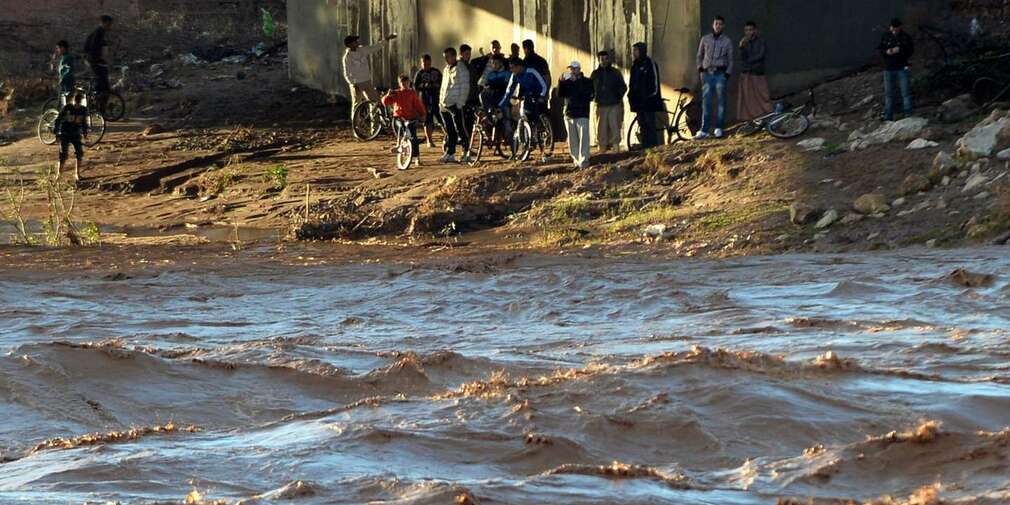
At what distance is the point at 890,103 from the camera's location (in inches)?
636

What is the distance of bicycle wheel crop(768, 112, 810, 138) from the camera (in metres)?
16.5

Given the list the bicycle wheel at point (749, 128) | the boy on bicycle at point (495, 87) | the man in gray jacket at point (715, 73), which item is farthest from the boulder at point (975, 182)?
the boy on bicycle at point (495, 87)

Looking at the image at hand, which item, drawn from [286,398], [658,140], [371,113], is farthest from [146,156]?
[286,398]

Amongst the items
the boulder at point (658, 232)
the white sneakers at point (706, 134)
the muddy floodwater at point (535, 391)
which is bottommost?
the boulder at point (658, 232)

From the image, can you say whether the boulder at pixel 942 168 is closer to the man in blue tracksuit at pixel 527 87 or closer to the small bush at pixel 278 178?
the man in blue tracksuit at pixel 527 87

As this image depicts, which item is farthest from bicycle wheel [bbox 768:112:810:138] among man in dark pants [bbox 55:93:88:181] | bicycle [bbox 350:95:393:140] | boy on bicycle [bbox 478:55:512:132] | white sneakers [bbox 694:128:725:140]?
man in dark pants [bbox 55:93:88:181]

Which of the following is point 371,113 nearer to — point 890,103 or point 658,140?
point 658,140

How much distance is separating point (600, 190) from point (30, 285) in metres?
6.74

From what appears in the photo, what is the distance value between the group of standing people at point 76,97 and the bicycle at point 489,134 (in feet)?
16.6

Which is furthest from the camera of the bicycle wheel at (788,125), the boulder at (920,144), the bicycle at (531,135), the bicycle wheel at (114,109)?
the bicycle wheel at (114,109)

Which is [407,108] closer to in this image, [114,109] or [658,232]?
[658,232]

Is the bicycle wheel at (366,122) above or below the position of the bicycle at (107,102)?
below

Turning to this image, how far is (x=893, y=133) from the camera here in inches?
603

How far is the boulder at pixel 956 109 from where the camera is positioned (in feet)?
51.0
